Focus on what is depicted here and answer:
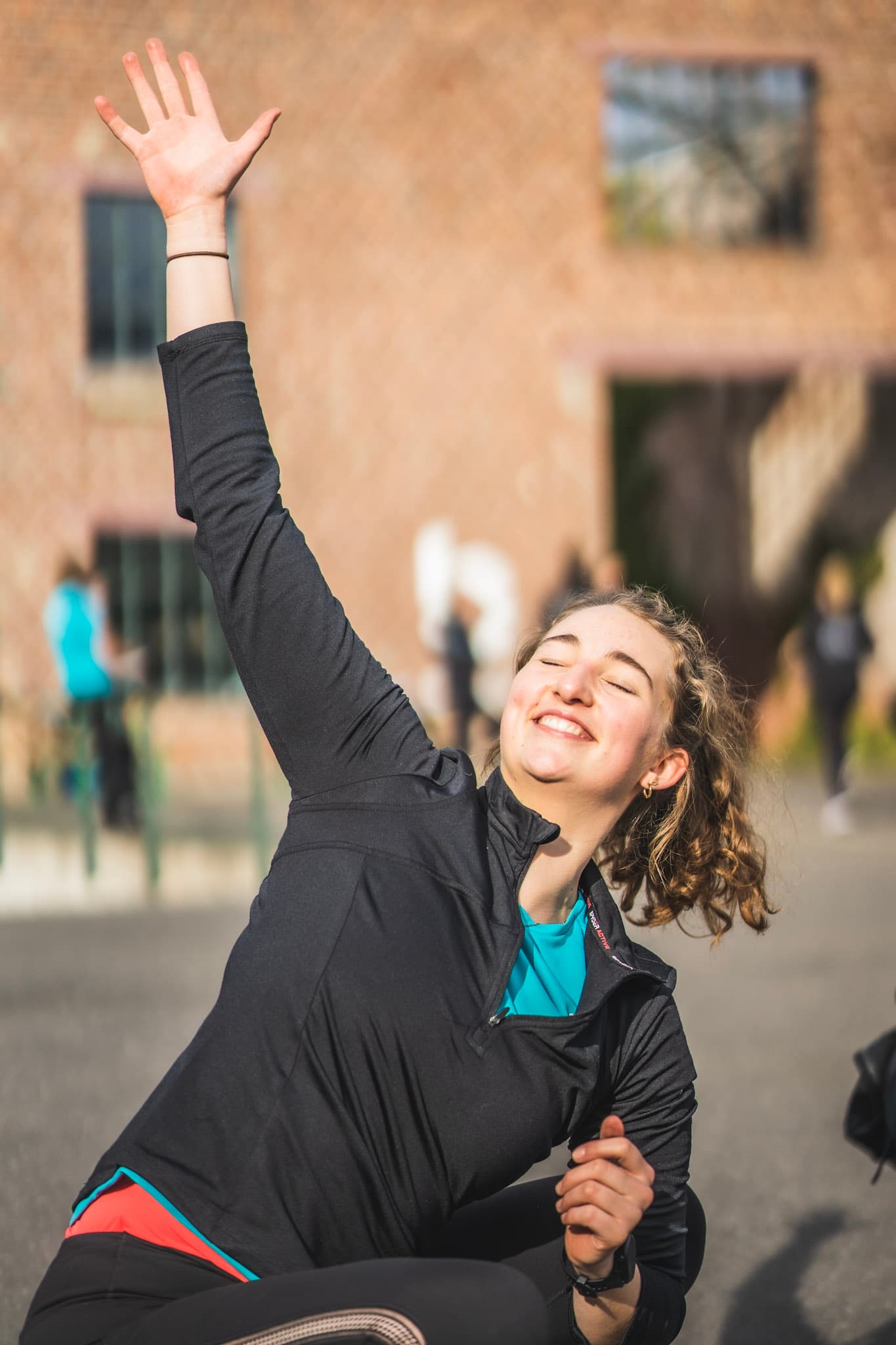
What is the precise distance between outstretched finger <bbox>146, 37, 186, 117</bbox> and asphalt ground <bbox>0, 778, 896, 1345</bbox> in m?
1.62

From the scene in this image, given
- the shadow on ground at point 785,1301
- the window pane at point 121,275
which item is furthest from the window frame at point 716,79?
the shadow on ground at point 785,1301

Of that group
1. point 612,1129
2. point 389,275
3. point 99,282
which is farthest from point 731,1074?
point 99,282

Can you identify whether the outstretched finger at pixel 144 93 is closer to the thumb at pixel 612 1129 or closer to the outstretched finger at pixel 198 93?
the outstretched finger at pixel 198 93

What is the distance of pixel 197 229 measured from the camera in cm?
257

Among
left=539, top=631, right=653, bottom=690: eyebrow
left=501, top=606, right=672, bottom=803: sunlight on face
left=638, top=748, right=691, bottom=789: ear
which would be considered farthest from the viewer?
left=638, top=748, right=691, bottom=789: ear

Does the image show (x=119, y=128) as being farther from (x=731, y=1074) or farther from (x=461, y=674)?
(x=461, y=674)

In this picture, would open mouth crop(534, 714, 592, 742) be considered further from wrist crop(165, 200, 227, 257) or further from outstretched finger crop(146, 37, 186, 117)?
outstretched finger crop(146, 37, 186, 117)

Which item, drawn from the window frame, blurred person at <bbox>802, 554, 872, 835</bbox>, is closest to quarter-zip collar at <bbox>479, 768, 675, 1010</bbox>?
blurred person at <bbox>802, 554, 872, 835</bbox>

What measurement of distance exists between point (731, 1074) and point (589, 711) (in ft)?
13.1

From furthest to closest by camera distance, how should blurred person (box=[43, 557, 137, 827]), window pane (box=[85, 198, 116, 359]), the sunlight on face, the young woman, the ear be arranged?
window pane (box=[85, 198, 116, 359]) < blurred person (box=[43, 557, 137, 827]) < the ear < the sunlight on face < the young woman

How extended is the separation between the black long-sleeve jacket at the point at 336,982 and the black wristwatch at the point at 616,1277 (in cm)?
11

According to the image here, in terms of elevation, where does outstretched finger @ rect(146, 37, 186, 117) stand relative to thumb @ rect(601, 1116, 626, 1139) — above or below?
above

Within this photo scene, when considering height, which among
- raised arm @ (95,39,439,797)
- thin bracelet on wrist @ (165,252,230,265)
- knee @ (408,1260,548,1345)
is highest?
thin bracelet on wrist @ (165,252,230,265)

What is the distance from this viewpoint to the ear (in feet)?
9.73
